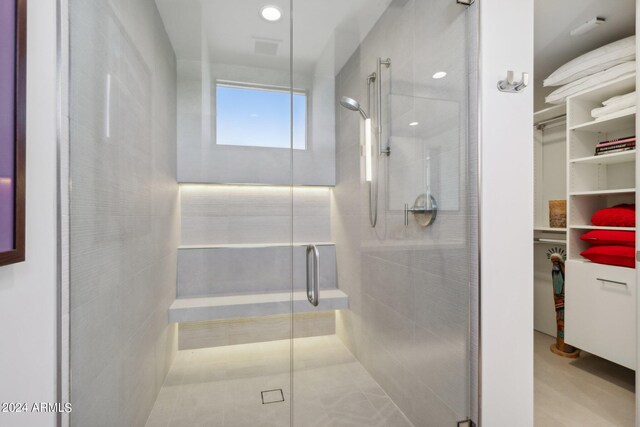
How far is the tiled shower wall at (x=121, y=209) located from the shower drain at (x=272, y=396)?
451mm

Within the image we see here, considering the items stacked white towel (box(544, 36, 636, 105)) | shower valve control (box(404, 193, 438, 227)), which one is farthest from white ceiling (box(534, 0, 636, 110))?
shower valve control (box(404, 193, 438, 227))

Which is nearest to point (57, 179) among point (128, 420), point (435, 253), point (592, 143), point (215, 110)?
point (215, 110)

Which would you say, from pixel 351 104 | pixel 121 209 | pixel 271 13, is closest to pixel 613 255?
pixel 351 104

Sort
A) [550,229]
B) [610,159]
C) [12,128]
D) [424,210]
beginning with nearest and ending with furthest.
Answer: [12,128]
[424,210]
[610,159]
[550,229]

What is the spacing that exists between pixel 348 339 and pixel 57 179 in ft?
4.35

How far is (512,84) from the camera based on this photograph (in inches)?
52.1

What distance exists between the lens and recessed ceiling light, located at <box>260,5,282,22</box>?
55.4 inches

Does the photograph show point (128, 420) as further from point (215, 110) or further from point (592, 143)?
point (592, 143)

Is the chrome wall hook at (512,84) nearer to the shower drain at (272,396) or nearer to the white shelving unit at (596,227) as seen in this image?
the white shelving unit at (596,227)

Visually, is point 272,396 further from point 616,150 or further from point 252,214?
point 616,150

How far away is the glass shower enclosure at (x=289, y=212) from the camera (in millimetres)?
1291

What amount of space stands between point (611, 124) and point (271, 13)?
101 inches

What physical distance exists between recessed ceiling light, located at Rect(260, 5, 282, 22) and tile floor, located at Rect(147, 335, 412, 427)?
4.85 ft

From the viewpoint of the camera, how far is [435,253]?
1.49 m
